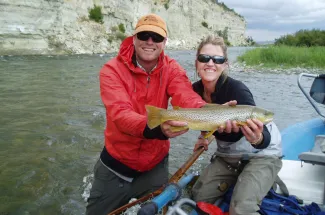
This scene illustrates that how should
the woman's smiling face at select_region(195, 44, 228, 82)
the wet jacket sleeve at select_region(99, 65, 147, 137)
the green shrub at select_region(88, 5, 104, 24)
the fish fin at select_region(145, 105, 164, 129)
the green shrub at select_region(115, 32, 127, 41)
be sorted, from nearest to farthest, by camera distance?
the fish fin at select_region(145, 105, 164, 129) < the wet jacket sleeve at select_region(99, 65, 147, 137) < the woman's smiling face at select_region(195, 44, 228, 82) < the green shrub at select_region(88, 5, 104, 24) < the green shrub at select_region(115, 32, 127, 41)

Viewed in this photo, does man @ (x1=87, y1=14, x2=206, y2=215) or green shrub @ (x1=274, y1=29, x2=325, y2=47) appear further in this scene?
green shrub @ (x1=274, y1=29, x2=325, y2=47)

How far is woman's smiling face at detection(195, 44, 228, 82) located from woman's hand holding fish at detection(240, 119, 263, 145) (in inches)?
31.9

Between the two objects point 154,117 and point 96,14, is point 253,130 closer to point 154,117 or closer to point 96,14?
point 154,117

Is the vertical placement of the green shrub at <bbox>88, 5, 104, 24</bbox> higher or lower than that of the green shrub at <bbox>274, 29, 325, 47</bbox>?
higher

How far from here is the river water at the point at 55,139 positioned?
5.37 m

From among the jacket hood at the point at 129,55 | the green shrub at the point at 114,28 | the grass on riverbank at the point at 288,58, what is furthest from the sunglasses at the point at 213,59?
the green shrub at the point at 114,28

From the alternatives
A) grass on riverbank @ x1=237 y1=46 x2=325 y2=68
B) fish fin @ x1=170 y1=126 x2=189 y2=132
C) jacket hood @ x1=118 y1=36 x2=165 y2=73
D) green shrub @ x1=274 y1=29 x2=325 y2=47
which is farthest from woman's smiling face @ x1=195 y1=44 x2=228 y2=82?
green shrub @ x1=274 y1=29 x2=325 y2=47

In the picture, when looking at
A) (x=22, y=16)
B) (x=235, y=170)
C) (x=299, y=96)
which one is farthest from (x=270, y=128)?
(x=22, y=16)

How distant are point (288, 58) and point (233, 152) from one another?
22.9 metres

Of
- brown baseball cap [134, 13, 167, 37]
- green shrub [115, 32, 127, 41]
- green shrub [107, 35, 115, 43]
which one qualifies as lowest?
green shrub [107, 35, 115, 43]

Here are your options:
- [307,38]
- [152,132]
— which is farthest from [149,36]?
[307,38]

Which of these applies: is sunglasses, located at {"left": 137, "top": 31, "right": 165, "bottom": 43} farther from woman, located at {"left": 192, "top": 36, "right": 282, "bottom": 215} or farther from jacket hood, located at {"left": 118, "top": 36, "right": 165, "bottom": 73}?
woman, located at {"left": 192, "top": 36, "right": 282, "bottom": 215}

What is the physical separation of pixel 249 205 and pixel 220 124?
927 millimetres

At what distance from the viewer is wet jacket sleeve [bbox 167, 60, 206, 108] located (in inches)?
132
